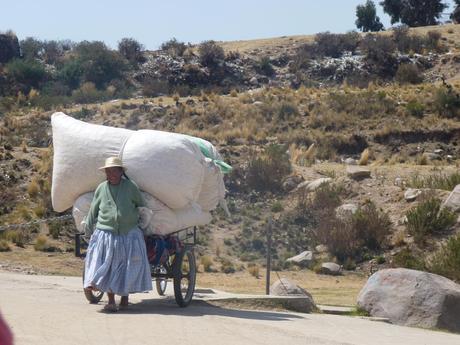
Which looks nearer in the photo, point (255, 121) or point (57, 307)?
point (57, 307)

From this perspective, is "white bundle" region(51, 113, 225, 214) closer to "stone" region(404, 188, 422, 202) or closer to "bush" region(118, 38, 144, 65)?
"stone" region(404, 188, 422, 202)

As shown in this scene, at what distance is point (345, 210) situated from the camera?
30703 mm

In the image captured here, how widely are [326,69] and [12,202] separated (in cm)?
4216

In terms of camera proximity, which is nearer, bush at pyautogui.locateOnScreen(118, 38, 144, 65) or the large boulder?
the large boulder

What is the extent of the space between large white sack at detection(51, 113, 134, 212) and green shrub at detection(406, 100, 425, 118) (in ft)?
121

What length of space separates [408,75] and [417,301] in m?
50.6

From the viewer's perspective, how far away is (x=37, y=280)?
17625 millimetres

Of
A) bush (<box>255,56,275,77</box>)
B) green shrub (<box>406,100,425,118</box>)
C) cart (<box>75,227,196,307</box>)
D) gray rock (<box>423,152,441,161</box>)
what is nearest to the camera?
cart (<box>75,227,196,307</box>)

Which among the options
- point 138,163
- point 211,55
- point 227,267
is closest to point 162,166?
point 138,163

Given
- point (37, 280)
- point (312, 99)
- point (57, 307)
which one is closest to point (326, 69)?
point (312, 99)

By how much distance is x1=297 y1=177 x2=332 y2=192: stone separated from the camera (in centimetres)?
3338

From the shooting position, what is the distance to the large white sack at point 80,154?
13.1 metres

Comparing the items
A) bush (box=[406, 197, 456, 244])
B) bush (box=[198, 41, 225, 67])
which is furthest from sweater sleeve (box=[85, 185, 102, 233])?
bush (box=[198, 41, 225, 67])

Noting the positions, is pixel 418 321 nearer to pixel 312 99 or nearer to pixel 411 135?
pixel 411 135
